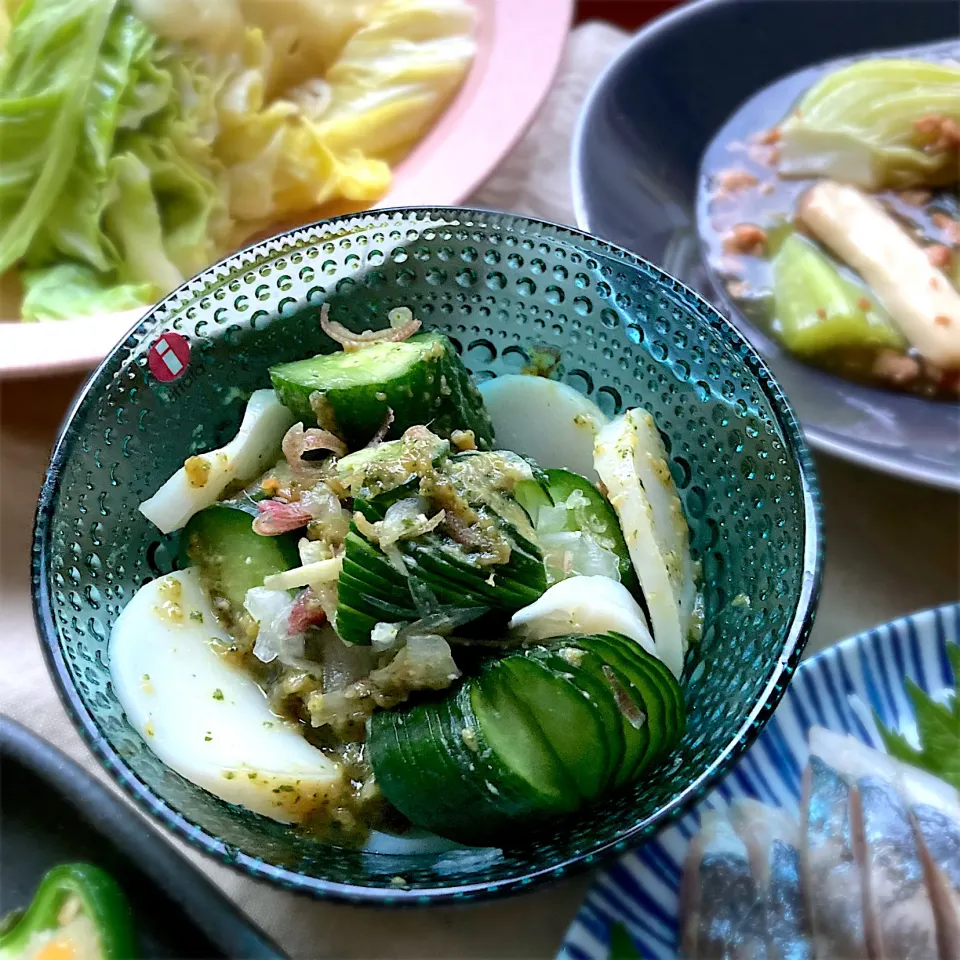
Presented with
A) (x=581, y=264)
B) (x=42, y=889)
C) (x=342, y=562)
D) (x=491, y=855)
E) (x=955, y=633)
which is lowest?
(x=42, y=889)

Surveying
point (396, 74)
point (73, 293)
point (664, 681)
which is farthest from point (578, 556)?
point (396, 74)

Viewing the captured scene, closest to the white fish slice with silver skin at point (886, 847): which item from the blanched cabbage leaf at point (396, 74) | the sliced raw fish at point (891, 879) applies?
the sliced raw fish at point (891, 879)

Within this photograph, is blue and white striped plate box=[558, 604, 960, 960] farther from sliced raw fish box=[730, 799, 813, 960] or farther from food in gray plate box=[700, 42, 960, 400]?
food in gray plate box=[700, 42, 960, 400]

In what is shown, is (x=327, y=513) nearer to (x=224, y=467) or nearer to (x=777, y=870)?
(x=224, y=467)

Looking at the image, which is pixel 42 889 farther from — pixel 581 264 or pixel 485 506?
pixel 581 264

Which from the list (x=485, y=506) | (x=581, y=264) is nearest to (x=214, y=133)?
(x=581, y=264)

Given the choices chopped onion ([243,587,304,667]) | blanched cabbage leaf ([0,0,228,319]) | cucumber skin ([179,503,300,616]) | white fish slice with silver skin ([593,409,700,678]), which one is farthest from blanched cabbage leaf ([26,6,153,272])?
white fish slice with silver skin ([593,409,700,678])

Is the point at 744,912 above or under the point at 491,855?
under
